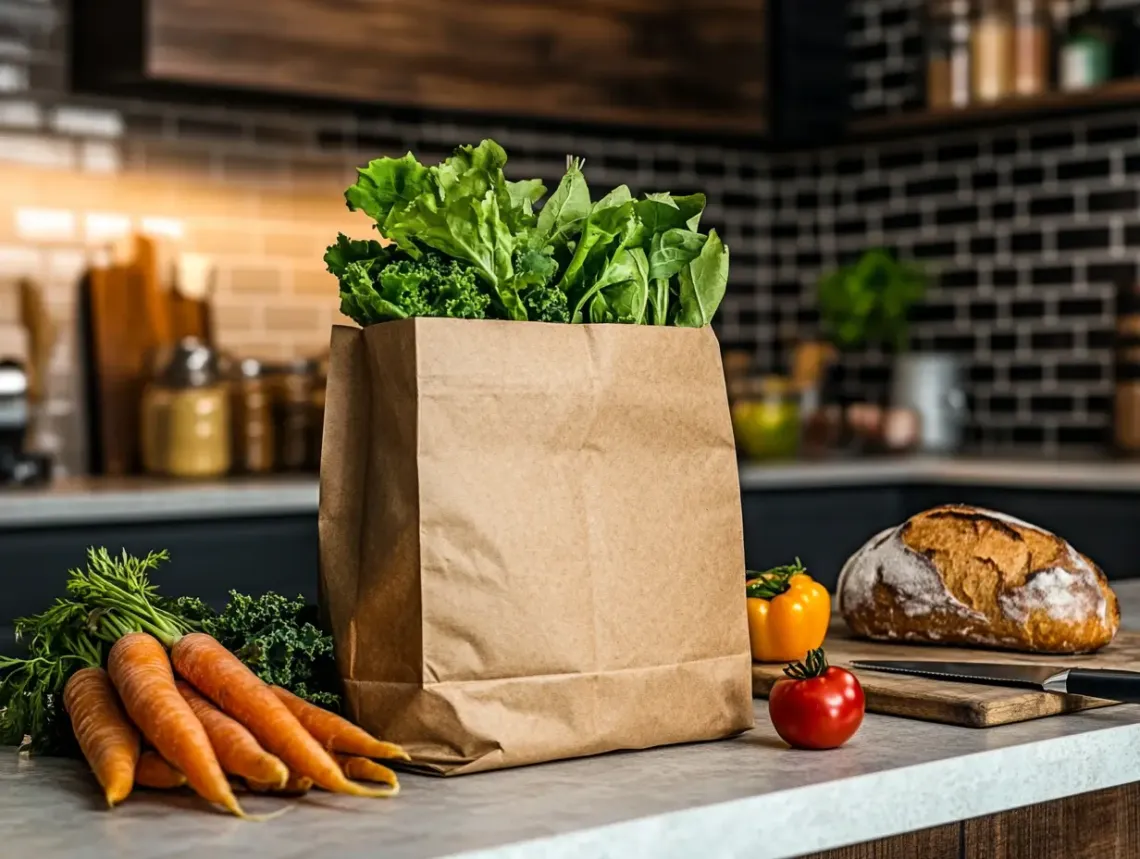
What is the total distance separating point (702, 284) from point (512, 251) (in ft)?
0.46

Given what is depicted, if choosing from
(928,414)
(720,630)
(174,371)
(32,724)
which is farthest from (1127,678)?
(928,414)

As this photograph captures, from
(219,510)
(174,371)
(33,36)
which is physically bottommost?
(219,510)

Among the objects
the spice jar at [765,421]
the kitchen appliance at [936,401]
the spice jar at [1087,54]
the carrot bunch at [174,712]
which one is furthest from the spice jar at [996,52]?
the carrot bunch at [174,712]

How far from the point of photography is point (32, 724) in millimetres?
1081

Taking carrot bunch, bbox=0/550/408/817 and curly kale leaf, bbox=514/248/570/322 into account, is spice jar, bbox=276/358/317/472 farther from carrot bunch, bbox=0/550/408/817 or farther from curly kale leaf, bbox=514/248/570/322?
curly kale leaf, bbox=514/248/570/322

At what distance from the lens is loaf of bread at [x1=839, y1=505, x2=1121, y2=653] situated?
1.42 m

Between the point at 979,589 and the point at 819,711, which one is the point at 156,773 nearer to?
the point at 819,711

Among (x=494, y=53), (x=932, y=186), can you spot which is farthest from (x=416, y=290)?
(x=932, y=186)

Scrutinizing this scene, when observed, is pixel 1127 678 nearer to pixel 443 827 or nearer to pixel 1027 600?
pixel 1027 600

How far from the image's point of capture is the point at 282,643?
106cm

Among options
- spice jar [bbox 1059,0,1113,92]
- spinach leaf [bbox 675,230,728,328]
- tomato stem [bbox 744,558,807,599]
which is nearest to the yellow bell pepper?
tomato stem [bbox 744,558,807,599]

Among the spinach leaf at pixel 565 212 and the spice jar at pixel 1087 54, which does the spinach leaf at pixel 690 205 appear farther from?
the spice jar at pixel 1087 54

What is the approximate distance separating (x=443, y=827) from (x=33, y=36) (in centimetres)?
299

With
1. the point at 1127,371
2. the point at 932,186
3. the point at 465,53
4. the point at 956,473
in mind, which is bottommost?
the point at 956,473
